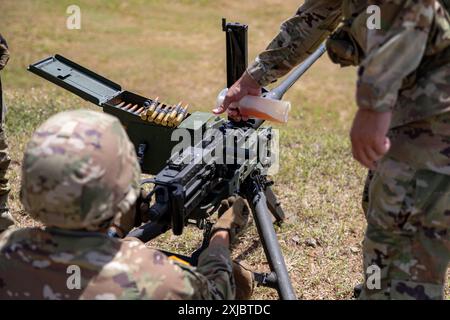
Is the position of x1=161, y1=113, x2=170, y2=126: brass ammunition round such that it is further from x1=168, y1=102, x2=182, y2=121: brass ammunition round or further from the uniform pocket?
the uniform pocket

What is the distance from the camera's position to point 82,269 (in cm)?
227

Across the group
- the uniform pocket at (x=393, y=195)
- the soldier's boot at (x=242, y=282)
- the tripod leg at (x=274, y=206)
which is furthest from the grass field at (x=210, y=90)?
the uniform pocket at (x=393, y=195)

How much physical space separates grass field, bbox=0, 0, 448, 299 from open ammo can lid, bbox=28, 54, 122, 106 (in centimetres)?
113

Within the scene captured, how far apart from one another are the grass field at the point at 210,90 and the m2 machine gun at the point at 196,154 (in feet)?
1.81

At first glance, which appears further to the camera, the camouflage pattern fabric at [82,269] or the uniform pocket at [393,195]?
the uniform pocket at [393,195]

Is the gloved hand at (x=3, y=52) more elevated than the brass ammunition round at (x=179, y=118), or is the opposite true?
the gloved hand at (x=3, y=52)

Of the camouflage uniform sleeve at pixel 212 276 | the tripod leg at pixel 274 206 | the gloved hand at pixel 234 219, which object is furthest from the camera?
the tripod leg at pixel 274 206

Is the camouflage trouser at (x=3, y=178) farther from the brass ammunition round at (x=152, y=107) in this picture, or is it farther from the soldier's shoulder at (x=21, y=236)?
the soldier's shoulder at (x=21, y=236)

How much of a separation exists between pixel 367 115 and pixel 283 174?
308cm

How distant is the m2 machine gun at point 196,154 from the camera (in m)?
2.96

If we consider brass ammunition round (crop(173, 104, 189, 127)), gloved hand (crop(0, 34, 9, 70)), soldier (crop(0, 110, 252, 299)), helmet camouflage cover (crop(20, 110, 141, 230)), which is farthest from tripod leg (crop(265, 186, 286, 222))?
helmet camouflage cover (crop(20, 110, 141, 230))

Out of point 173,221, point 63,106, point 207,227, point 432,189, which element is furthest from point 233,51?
point 63,106

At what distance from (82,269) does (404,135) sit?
1348mm

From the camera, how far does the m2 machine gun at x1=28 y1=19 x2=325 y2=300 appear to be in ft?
9.70
